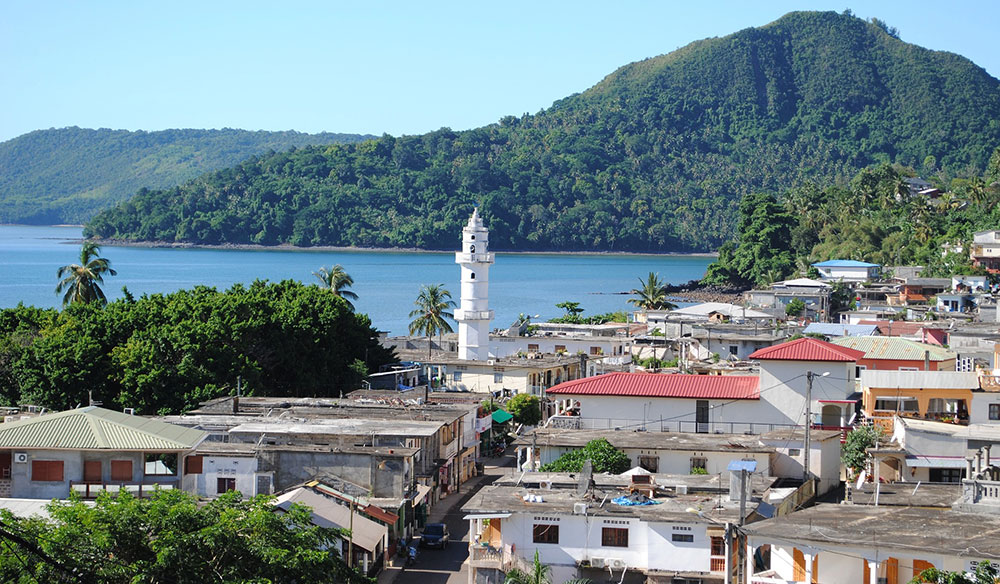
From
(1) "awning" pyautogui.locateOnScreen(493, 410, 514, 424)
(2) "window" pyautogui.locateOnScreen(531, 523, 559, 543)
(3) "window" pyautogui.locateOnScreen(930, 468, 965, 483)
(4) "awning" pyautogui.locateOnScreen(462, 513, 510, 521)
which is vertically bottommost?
(1) "awning" pyautogui.locateOnScreen(493, 410, 514, 424)

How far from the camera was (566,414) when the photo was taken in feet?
134

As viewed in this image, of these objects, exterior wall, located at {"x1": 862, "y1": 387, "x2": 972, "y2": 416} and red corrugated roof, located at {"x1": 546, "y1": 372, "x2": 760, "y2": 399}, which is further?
red corrugated roof, located at {"x1": 546, "y1": 372, "x2": 760, "y2": 399}

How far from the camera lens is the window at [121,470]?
2814 centimetres

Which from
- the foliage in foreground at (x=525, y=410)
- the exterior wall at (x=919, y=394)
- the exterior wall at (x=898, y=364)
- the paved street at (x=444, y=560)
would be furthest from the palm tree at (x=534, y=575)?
the foliage in foreground at (x=525, y=410)

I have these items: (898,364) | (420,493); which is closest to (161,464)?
(420,493)

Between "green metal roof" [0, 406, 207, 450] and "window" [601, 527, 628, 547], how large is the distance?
9223 mm

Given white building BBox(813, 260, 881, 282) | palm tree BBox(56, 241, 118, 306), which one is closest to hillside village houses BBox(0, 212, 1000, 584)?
palm tree BBox(56, 241, 118, 306)

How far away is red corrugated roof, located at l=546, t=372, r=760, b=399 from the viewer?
3822cm

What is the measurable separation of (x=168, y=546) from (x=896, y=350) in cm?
3415

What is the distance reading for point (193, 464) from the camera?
31.2 m

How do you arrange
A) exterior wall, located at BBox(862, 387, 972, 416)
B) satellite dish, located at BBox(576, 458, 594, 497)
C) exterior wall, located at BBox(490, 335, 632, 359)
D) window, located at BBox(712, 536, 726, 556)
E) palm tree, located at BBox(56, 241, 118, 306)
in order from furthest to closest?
exterior wall, located at BBox(490, 335, 632, 359) < palm tree, located at BBox(56, 241, 118, 306) < exterior wall, located at BBox(862, 387, 972, 416) < satellite dish, located at BBox(576, 458, 594, 497) < window, located at BBox(712, 536, 726, 556)

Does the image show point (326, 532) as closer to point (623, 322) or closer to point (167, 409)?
point (167, 409)

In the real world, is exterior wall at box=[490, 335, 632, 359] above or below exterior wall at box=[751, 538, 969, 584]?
below

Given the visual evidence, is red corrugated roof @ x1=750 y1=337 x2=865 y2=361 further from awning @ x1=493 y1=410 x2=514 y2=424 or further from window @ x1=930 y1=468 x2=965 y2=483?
awning @ x1=493 y1=410 x2=514 y2=424
